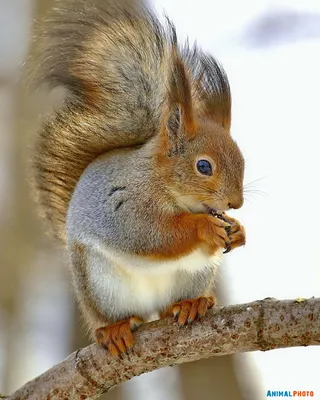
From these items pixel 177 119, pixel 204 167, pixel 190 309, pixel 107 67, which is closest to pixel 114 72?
pixel 107 67

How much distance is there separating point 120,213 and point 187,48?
1.57 feet

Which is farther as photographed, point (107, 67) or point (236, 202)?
point (107, 67)

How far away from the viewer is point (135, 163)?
7.57 ft

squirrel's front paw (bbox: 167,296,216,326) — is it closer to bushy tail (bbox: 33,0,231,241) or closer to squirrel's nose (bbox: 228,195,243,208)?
squirrel's nose (bbox: 228,195,243,208)

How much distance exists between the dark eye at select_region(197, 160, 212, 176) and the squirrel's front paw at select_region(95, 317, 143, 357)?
421mm

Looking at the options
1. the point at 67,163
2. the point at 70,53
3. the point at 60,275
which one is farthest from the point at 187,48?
the point at 60,275

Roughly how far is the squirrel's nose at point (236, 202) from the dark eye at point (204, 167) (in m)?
0.11

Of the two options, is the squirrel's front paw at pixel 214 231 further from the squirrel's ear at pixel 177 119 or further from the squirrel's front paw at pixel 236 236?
the squirrel's ear at pixel 177 119

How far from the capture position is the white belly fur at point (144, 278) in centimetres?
222

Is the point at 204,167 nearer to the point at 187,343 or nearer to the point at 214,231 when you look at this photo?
the point at 214,231

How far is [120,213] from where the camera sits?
89.5 inches

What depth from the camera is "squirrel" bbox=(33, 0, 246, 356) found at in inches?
84.9

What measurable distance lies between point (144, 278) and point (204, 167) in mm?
341

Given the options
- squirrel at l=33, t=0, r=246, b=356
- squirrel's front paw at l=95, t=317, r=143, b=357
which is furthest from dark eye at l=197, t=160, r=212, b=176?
squirrel's front paw at l=95, t=317, r=143, b=357
